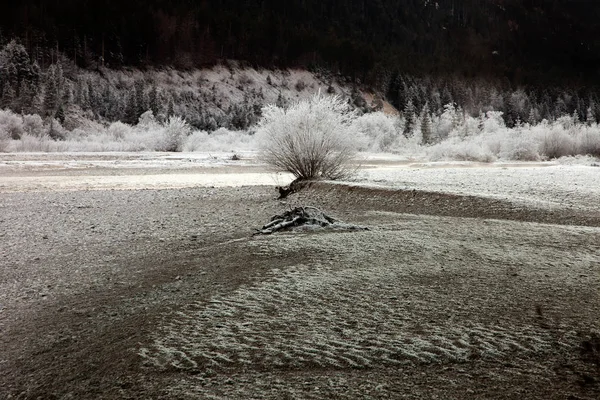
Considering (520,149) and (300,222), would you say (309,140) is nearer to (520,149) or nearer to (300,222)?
(300,222)

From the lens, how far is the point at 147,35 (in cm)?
10025

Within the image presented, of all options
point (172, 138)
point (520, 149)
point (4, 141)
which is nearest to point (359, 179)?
point (520, 149)

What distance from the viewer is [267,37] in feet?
409

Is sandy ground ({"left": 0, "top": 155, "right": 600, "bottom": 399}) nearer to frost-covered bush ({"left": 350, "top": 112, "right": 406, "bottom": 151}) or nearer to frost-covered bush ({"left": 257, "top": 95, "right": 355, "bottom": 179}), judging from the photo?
frost-covered bush ({"left": 257, "top": 95, "right": 355, "bottom": 179})

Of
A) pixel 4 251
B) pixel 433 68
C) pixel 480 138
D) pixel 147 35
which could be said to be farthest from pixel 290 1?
pixel 4 251

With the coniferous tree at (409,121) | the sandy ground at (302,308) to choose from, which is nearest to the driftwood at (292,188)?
the sandy ground at (302,308)

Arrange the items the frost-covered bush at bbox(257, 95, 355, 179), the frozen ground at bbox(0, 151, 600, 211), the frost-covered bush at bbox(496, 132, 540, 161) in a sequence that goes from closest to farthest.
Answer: the frozen ground at bbox(0, 151, 600, 211) → the frost-covered bush at bbox(257, 95, 355, 179) → the frost-covered bush at bbox(496, 132, 540, 161)

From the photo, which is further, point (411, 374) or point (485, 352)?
point (485, 352)

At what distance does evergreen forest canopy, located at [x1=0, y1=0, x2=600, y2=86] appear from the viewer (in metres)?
88.6

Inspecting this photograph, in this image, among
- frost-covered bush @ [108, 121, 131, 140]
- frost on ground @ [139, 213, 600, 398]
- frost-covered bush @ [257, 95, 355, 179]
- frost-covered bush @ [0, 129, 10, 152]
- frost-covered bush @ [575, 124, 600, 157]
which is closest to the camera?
frost on ground @ [139, 213, 600, 398]

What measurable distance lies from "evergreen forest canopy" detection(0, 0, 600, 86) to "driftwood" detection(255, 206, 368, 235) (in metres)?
80.6

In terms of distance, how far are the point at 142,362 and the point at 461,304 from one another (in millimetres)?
3201

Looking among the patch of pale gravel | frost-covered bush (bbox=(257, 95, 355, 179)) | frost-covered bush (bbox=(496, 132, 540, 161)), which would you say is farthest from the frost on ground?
frost-covered bush (bbox=(496, 132, 540, 161))

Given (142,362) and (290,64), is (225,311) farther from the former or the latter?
(290,64)
